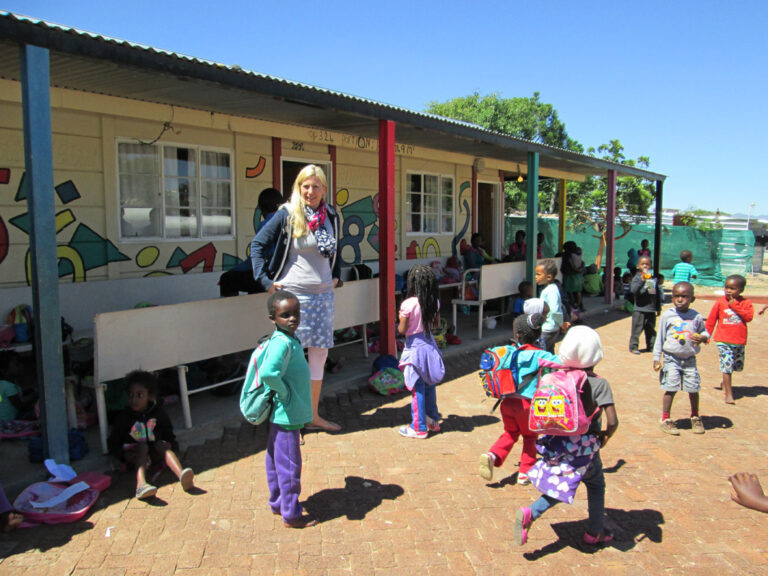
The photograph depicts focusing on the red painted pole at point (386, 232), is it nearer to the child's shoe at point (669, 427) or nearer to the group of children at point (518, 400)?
the group of children at point (518, 400)

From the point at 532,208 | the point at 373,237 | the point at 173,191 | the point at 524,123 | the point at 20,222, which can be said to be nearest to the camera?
the point at 20,222

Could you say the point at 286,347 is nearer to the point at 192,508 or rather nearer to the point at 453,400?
the point at 192,508

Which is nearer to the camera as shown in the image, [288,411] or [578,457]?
[578,457]

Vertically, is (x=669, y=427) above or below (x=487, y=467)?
below

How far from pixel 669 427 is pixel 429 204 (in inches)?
275

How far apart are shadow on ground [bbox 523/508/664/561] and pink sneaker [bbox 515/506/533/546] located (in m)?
0.12

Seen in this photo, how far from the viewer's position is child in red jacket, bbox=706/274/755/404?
19.1ft

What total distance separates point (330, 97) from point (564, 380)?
11.7 feet

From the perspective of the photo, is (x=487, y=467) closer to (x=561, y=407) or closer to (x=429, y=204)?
(x=561, y=407)

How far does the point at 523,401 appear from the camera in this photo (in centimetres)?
A: 373

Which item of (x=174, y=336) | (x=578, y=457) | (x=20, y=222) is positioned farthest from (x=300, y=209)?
(x=20, y=222)

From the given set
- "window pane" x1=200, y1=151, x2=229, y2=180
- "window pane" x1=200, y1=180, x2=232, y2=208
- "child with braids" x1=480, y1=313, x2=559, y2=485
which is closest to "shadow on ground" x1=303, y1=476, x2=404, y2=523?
"child with braids" x1=480, y1=313, x2=559, y2=485

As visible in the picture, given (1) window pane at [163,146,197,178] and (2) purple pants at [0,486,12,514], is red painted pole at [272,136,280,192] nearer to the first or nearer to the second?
(1) window pane at [163,146,197,178]

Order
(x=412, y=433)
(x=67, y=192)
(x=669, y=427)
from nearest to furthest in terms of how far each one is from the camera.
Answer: (x=412, y=433)
(x=669, y=427)
(x=67, y=192)
